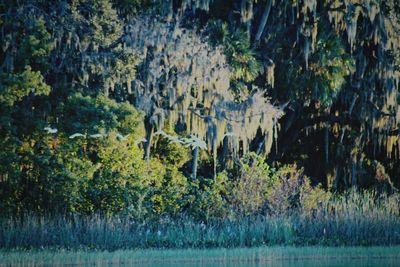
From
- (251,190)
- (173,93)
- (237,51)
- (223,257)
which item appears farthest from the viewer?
(237,51)

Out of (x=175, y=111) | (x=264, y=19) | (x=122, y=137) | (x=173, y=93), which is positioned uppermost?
(x=264, y=19)

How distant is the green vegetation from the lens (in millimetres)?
22828

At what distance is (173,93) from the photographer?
24844 millimetres

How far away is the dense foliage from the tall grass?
0.63 m

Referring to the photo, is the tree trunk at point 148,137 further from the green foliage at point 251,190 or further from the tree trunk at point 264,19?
the tree trunk at point 264,19

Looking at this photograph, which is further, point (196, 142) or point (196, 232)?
point (196, 142)

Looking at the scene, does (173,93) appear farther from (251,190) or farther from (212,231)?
(212,231)

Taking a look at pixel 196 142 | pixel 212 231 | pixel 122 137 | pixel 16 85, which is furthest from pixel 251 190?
pixel 16 85

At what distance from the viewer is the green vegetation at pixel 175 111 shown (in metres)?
22.8

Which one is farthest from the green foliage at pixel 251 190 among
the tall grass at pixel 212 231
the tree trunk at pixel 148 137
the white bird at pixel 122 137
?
the white bird at pixel 122 137

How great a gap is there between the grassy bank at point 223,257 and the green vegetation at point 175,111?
91 cm

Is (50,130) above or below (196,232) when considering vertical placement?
above

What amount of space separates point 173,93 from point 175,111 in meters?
0.62

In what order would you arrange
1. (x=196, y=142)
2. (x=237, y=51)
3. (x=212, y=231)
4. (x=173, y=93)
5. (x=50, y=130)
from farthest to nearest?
(x=237, y=51)
(x=173, y=93)
(x=196, y=142)
(x=212, y=231)
(x=50, y=130)
